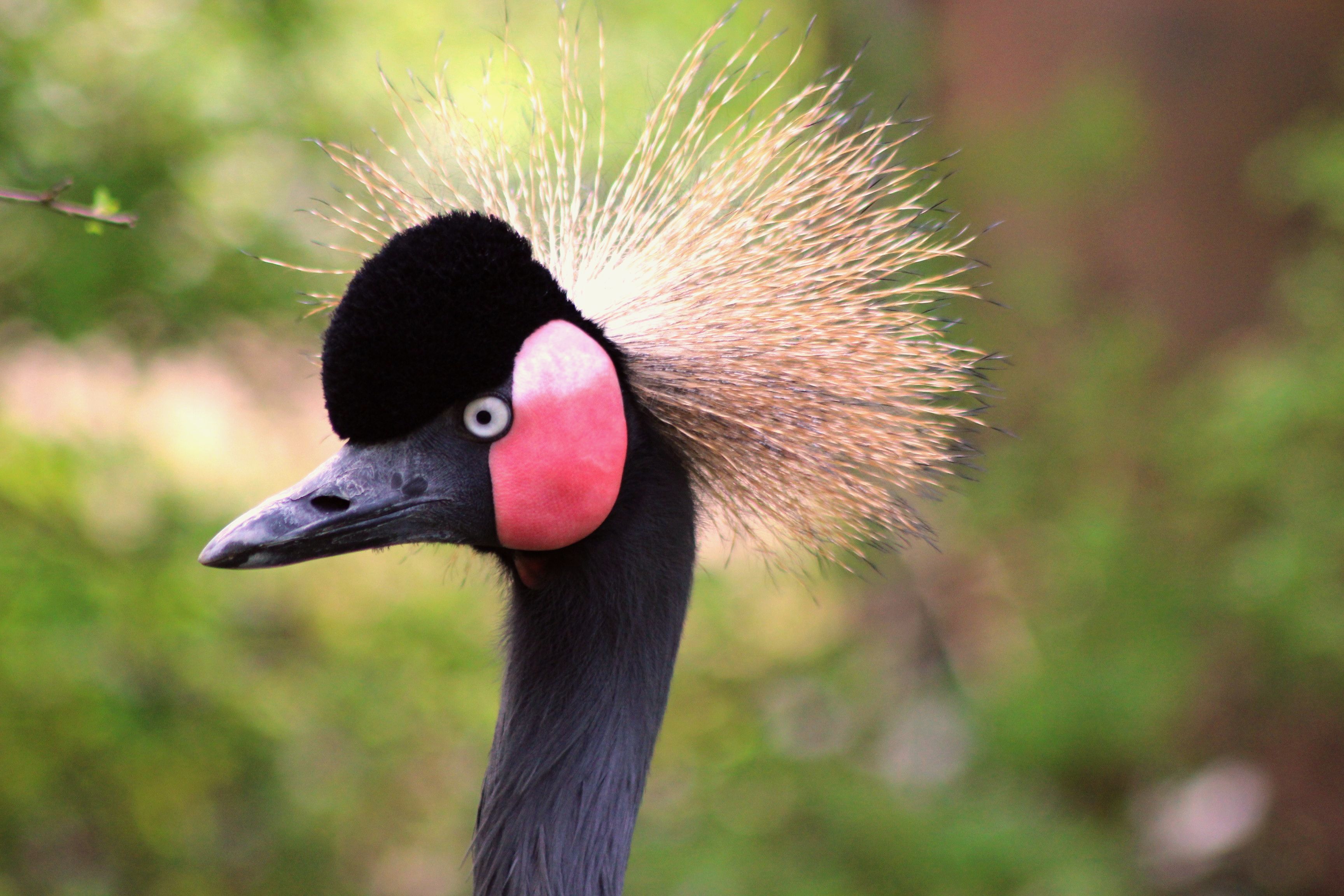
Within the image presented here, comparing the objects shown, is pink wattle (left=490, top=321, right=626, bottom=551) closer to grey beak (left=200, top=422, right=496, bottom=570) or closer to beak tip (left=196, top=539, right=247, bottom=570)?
grey beak (left=200, top=422, right=496, bottom=570)

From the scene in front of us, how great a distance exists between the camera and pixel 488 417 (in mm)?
1287

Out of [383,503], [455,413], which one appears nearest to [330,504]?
[383,503]

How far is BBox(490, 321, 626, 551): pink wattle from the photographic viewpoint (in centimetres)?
128

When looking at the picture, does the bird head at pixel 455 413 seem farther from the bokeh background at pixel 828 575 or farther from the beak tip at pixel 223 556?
the bokeh background at pixel 828 575

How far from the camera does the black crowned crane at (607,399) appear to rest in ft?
4.10

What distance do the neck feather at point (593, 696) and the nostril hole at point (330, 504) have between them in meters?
0.27

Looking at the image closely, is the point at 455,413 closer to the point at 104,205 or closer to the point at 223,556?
the point at 223,556

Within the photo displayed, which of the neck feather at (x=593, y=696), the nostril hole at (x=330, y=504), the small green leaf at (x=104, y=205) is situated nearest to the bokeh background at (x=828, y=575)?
the neck feather at (x=593, y=696)

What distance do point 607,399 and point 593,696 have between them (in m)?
0.35

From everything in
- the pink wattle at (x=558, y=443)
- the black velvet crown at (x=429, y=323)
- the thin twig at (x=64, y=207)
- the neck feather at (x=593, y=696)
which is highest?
the thin twig at (x=64, y=207)

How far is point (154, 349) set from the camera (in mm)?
2480

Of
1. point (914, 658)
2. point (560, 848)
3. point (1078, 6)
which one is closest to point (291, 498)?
point (560, 848)

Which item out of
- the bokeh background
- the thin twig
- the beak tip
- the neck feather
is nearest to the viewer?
the thin twig

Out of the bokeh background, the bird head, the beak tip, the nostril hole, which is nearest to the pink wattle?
the bird head
